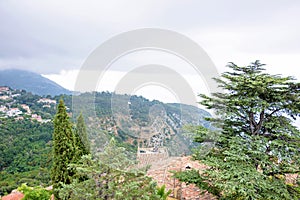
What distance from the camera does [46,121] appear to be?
2797 cm

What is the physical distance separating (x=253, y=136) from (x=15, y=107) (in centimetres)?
3708

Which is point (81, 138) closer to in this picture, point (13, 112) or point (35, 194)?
point (35, 194)

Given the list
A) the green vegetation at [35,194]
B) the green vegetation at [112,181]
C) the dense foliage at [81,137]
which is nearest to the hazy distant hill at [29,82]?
the dense foliage at [81,137]

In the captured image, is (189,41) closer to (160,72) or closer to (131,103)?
(160,72)

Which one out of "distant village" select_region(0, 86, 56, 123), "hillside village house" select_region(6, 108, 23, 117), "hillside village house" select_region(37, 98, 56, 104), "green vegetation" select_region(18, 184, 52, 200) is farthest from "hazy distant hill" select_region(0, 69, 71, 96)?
"green vegetation" select_region(18, 184, 52, 200)

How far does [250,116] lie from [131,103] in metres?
3.07

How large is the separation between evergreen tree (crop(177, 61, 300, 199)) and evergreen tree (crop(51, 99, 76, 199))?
2.89m

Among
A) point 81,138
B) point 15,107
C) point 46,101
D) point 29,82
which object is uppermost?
point 29,82

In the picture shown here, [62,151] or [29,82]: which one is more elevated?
[29,82]

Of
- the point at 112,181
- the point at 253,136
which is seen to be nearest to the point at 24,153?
the point at 112,181

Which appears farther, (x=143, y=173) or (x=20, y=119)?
(x=20, y=119)

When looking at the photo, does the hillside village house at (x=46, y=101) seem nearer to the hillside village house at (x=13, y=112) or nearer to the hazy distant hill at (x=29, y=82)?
the hillside village house at (x=13, y=112)

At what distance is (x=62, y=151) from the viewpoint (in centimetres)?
591

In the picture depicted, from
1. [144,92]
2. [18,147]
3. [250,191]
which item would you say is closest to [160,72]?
[144,92]
